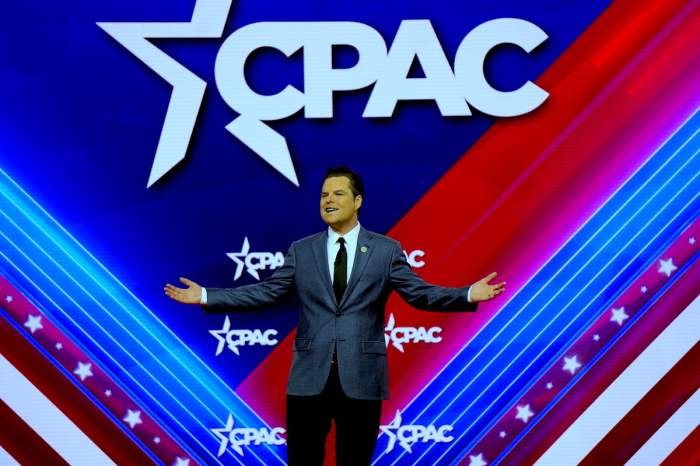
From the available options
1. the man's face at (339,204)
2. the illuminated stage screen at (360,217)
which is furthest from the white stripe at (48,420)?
the man's face at (339,204)

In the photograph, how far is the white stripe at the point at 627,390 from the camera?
4.02 meters

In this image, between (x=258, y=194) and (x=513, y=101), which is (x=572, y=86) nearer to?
(x=513, y=101)

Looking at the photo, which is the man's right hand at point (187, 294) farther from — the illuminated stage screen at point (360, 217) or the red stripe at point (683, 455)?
the red stripe at point (683, 455)

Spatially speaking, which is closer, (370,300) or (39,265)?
(370,300)

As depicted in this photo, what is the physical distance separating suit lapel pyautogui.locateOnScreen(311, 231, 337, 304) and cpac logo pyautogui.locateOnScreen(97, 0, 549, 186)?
0.71 metres

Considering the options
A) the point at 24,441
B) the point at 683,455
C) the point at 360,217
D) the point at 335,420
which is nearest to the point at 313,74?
the point at 360,217

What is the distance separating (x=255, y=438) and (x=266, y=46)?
1.79 metres

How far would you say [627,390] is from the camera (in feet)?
13.2

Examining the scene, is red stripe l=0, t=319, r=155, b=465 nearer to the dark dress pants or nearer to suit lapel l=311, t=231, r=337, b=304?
the dark dress pants

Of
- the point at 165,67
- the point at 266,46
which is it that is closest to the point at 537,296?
the point at 266,46

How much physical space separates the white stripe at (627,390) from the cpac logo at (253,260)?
4.95ft

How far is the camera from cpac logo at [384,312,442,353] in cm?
402

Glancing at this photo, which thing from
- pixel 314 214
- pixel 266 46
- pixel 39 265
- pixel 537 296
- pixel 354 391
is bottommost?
pixel 354 391

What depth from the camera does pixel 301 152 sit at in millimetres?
4027
